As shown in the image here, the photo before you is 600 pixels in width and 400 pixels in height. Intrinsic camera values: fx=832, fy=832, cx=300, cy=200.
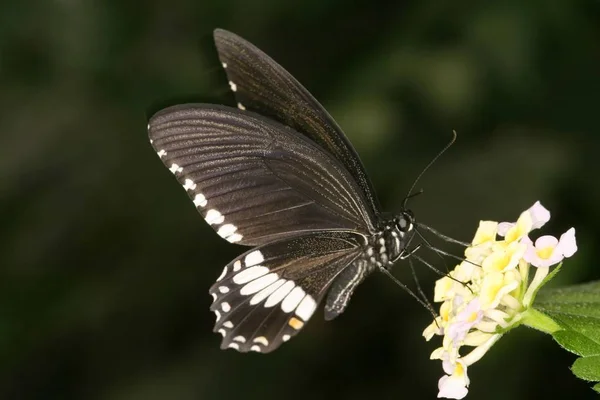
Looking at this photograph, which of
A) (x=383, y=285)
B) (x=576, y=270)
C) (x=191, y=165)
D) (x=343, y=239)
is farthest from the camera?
(x=383, y=285)

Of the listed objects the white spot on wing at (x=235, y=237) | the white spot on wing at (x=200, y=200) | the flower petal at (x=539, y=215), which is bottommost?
the white spot on wing at (x=235, y=237)

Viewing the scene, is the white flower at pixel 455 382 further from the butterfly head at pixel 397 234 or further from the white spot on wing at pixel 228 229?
the white spot on wing at pixel 228 229

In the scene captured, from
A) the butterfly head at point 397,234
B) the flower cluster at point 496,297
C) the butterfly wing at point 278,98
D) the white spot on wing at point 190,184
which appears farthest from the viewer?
the butterfly head at point 397,234

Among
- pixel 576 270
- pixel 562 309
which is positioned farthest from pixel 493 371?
pixel 562 309

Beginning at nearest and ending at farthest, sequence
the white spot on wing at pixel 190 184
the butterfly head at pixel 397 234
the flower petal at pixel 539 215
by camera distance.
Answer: the flower petal at pixel 539 215
the white spot on wing at pixel 190 184
the butterfly head at pixel 397 234

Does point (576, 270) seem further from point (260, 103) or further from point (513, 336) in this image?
point (260, 103)

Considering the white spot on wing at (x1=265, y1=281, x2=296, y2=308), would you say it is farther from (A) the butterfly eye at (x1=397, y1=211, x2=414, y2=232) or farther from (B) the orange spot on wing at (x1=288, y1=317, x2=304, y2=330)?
(A) the butterfly eye at (x1=397, y1=211, x2=414, y2=232)

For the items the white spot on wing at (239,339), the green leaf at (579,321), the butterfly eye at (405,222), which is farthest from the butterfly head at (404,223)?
the white spot on wing at (239,339)

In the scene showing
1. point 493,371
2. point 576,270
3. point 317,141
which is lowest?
point 493,371
